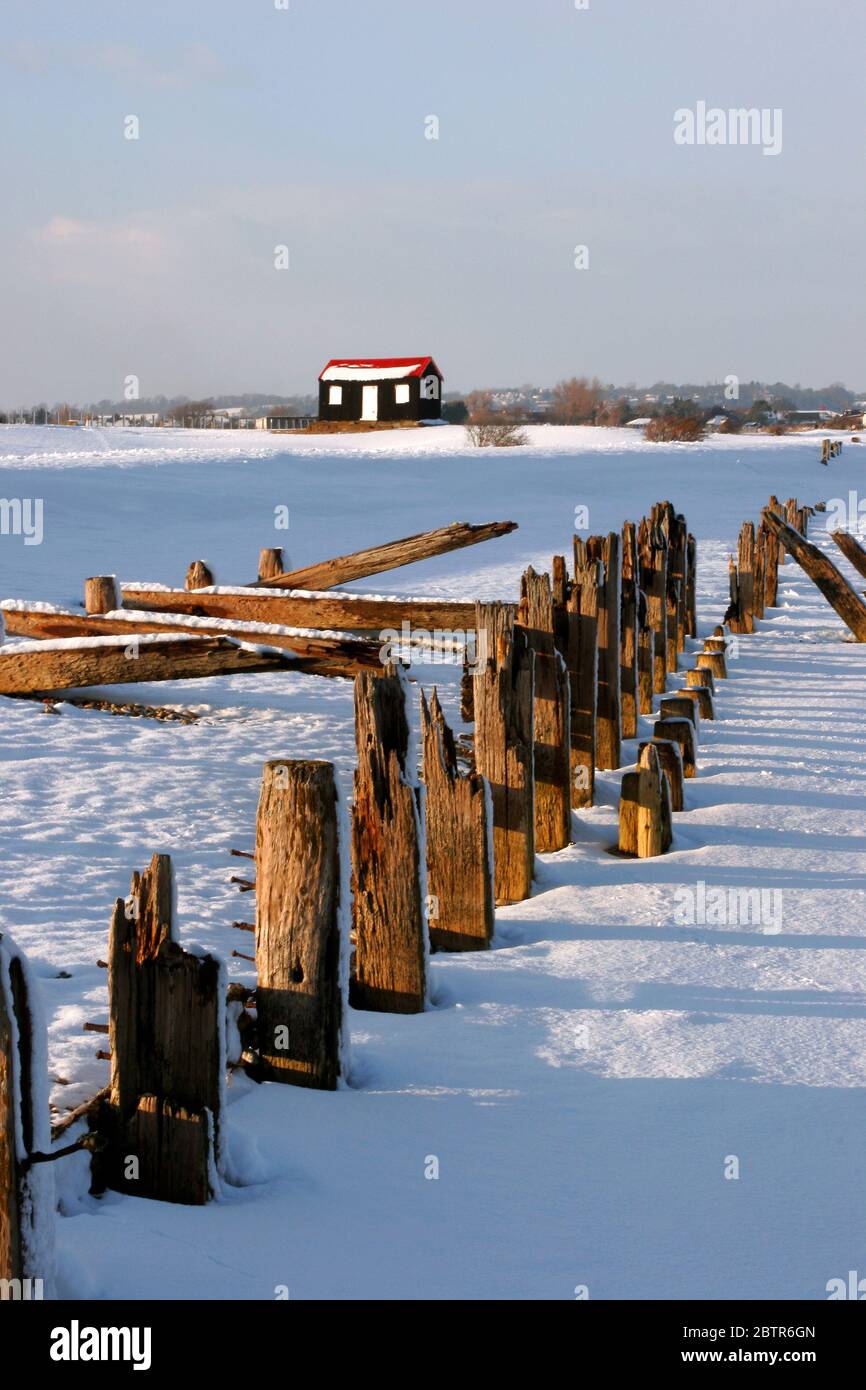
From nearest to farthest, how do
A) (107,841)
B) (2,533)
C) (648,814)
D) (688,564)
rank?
(648,814) → (107,841) → (688,564) → (2,533)

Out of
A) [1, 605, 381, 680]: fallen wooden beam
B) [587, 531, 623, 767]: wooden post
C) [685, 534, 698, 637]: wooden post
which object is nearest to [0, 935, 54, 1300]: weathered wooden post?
[1, 605, 381, 680]: fallen wooden beam

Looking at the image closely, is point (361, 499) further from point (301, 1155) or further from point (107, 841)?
point (301, 1155)

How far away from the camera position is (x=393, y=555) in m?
8.90

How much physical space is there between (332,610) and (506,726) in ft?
11.2

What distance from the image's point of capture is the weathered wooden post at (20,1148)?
2395 mm

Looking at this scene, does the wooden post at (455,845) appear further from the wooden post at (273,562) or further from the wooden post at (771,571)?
the wooden post at (771,571)

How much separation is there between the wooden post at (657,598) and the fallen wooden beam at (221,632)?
3210mm

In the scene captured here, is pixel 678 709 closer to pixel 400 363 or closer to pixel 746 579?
pixel 746 579

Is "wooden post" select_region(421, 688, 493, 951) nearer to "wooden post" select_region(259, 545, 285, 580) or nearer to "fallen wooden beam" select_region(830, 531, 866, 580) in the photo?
"wooden post" select_region(259, 545, 285, 580)

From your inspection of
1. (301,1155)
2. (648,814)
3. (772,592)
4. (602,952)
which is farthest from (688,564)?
(301,1155)

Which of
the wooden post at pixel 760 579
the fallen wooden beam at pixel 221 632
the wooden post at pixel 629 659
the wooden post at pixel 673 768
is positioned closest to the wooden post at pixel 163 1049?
the wooden post at pixel 673 768

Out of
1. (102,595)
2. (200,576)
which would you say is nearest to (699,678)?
(102,595)

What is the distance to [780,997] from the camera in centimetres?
429

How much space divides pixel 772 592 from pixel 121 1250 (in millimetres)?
15734
